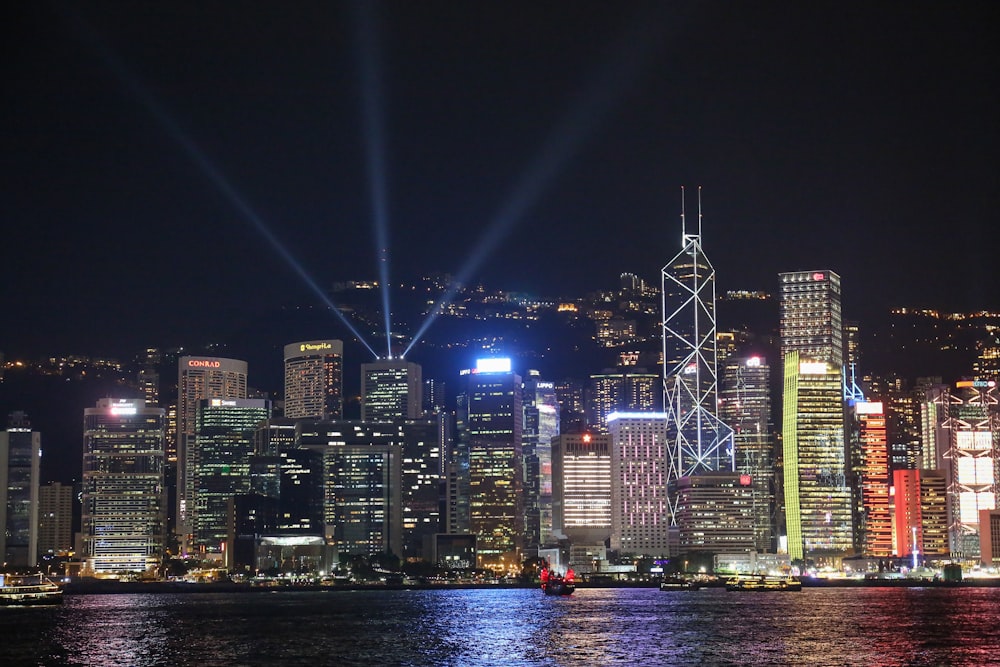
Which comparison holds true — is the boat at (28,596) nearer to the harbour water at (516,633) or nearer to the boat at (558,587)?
the harbour water at (516,633)

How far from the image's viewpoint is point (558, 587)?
19100cm

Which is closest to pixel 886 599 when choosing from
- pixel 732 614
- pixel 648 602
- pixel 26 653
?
pixel 648 602

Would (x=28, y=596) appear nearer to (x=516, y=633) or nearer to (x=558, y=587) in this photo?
(x=558, y=587)

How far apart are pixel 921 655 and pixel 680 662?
15.6m

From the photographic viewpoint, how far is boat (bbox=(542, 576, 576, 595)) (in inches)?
7480

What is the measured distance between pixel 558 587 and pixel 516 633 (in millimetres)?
83543

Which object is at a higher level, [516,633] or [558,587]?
[516,633]

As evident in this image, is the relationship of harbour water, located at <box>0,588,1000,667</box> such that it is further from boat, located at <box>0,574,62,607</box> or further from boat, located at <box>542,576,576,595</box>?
boat, located at <box>542,576,576,595</box>

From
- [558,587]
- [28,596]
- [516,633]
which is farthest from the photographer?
[558,587]

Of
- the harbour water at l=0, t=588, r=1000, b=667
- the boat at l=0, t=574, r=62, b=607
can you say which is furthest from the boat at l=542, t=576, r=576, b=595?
the boat at l=0, t=574, r=62, b=607

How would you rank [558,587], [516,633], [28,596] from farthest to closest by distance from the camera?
[558,587], [28,596], [516,633]

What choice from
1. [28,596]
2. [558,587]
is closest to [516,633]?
[28,596]

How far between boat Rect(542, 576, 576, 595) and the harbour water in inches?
877

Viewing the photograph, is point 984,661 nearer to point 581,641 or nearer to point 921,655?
point 921,655
